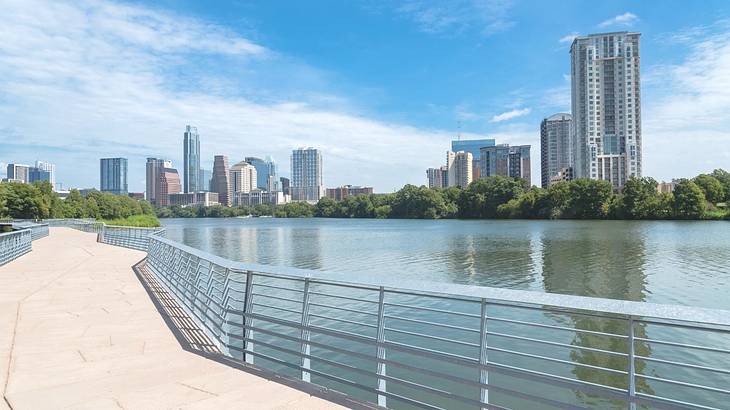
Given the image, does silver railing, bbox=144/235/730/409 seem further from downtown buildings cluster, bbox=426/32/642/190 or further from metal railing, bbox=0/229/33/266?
downtown buildings cluster, bbox=426/32/642/190

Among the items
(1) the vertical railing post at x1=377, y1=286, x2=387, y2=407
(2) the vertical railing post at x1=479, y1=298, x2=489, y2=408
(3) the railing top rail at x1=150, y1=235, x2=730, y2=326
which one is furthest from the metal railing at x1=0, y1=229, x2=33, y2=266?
(2) the vertical railing post at x1=479, y1=298, x2=489, y2=408

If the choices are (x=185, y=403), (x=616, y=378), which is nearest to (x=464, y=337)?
(x=616, y=378)

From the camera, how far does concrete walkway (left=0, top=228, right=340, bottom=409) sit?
533 cm

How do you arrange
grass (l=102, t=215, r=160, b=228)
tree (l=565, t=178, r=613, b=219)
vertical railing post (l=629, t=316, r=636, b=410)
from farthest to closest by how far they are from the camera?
tree (l=565, t=178, r=613, b=219) → grass (l=102, t=215, r=160, b=228) → vertical railing post (l=629, t=316, r=636, b=410)

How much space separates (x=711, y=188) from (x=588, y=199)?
69.0 ft

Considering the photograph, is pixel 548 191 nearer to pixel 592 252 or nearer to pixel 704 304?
pixel 592 252

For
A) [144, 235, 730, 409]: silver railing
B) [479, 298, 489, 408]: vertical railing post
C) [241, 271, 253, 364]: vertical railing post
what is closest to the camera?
[144, 235, 730, 409]: silver railing

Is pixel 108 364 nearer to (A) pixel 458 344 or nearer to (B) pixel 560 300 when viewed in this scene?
(B) pixel 560 300

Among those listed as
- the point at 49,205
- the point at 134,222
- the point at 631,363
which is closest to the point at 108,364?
the point at 631,363

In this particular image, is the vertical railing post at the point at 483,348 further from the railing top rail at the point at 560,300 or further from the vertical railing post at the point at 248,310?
the vertical railing post at the point at 248,310

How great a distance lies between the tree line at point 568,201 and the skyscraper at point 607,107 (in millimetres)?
39728

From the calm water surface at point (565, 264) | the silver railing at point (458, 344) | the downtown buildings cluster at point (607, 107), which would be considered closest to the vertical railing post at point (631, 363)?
the silver railing at point (458, 344)

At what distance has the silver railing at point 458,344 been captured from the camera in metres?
3.85

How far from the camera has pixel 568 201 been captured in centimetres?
10212
